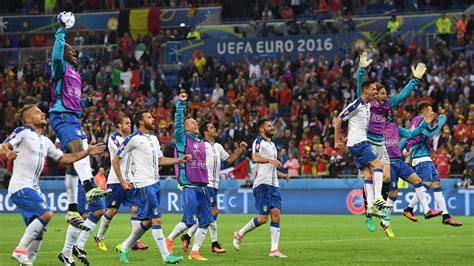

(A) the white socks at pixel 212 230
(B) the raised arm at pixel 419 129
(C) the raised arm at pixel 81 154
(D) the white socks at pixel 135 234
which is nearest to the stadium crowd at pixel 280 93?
(B) the raised arm at pixel 419 129

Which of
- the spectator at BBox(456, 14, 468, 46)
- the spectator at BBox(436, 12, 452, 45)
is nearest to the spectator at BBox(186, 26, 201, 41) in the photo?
the spectator at BBox(436, 12, 452, 45)

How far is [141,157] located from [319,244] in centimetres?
569

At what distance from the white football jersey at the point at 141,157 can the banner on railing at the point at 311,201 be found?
17.0 metres

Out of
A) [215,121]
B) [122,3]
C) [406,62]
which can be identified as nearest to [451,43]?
[406,62]

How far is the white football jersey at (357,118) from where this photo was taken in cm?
2064

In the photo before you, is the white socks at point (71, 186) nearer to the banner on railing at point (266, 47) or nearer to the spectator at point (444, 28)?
the banner on railing at point (266, 47)

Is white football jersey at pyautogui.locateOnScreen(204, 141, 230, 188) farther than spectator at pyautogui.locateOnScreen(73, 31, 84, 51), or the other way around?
spectator at pyautogui.locateOnScreen(73, 31, 84, 51)

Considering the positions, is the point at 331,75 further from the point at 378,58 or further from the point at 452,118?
the point at 452,118

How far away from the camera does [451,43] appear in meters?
42.1

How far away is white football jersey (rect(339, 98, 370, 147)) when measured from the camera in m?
20.6

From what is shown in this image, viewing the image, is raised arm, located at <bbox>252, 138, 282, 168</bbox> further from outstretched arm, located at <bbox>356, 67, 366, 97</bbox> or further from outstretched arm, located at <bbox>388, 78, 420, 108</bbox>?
outstretched arm, located at <bbox>388, 78, 420, 108</bbox>

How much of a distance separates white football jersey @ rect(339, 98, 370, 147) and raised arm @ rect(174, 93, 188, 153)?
3.35 m

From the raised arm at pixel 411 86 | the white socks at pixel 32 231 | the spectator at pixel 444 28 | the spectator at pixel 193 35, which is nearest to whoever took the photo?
the white socks at pixel 32 231

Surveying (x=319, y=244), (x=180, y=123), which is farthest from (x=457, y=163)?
(x=180, y=123)
